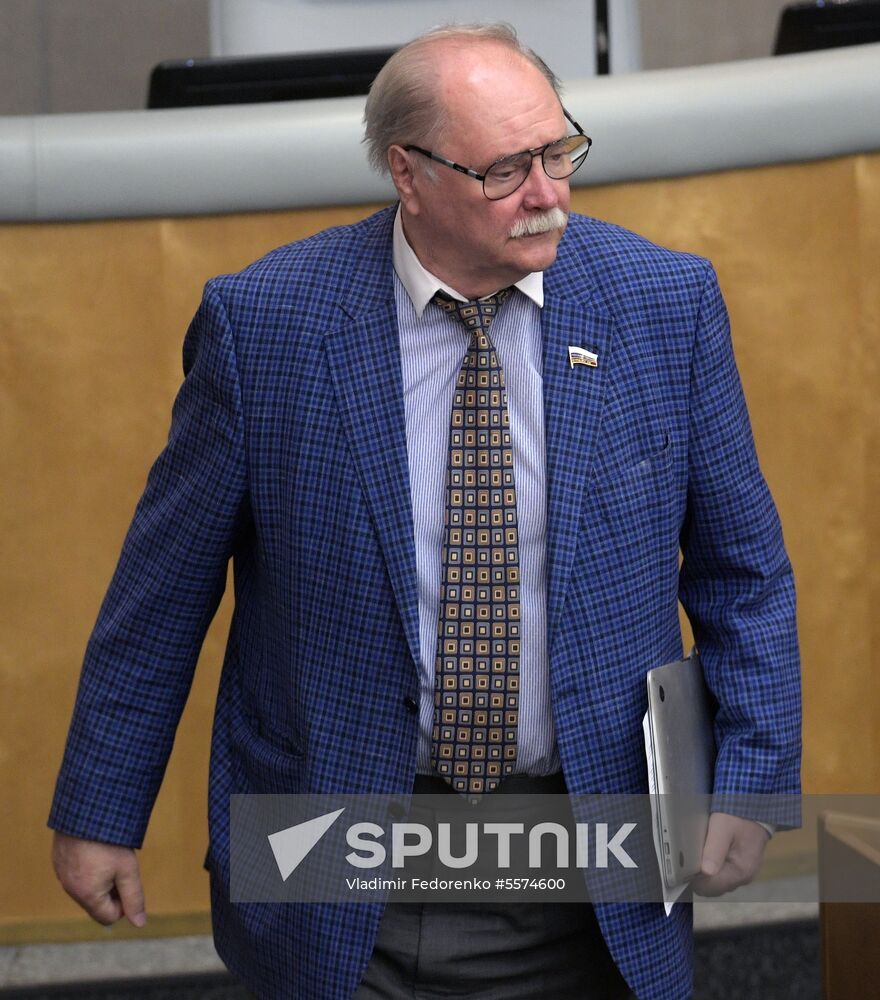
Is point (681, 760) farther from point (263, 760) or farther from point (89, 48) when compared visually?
point (89, 48)

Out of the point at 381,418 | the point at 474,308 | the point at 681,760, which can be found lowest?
the point at 681,760

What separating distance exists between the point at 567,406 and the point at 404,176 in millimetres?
308

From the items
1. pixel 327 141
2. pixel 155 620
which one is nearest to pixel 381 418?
pixel 155 620

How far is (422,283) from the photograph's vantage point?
5.67 feet

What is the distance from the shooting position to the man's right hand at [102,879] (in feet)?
5.90

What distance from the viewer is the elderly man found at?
5.49ft

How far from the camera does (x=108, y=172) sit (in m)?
2.58

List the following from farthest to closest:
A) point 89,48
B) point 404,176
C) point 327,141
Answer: point 89,48
point 327,141
point 404,176

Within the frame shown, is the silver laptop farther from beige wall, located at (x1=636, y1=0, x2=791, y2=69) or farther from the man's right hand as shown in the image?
beige wall, located at (x1=636, y1=0, x2=791, y2=69)

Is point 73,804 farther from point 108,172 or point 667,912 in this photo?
point 108,172

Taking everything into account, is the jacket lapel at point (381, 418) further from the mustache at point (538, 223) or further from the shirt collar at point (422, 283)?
the mustache at point (538, 223)

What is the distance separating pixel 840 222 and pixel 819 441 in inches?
14.4

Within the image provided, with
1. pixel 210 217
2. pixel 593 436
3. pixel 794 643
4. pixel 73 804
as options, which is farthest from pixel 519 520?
pixel 210 217

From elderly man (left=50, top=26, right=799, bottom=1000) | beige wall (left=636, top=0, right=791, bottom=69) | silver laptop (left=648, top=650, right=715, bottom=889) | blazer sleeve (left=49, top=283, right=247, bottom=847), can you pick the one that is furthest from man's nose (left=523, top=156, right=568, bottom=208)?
beige wall (left=636, top=0, right=791, bottom=69)
